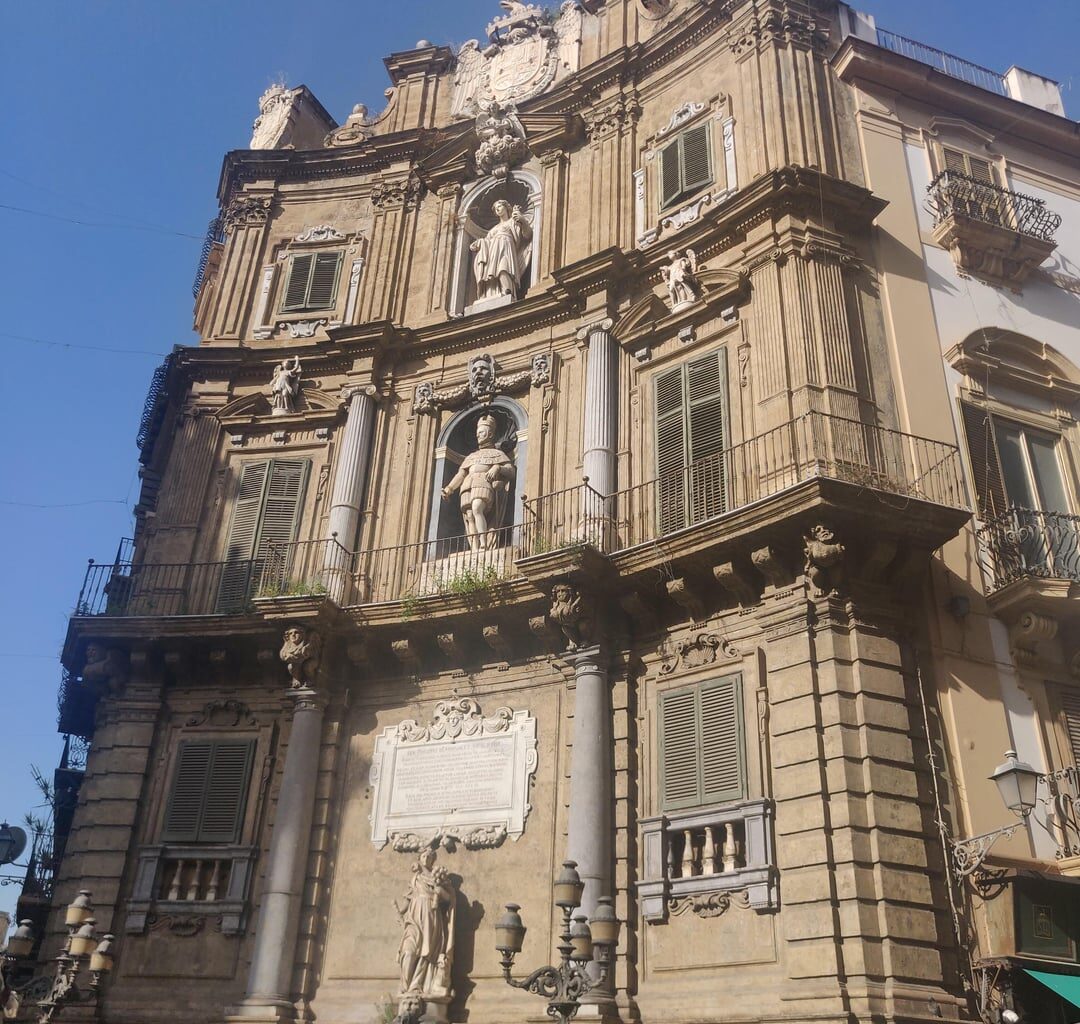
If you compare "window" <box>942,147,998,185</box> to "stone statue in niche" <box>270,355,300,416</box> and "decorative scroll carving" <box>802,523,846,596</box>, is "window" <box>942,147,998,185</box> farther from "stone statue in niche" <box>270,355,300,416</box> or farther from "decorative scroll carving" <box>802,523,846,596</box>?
"stone statue in niche" <box>270,355,300,416</box>

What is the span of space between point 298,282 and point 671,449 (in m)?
Answer: 9.35

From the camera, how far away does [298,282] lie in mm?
21078

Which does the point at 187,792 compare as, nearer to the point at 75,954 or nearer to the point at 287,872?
the point at 287,872

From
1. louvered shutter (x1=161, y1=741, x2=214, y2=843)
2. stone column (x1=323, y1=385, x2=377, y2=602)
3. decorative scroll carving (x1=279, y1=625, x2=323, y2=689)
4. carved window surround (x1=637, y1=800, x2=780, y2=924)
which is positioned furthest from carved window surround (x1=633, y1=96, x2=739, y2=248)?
louvered shutter (x1=161, y1=741, x2=214, y2=843)

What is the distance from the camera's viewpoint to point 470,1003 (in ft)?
43.0

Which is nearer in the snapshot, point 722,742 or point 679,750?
point 722,742

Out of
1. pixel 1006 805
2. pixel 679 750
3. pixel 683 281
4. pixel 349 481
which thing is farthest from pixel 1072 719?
pixel 349 481

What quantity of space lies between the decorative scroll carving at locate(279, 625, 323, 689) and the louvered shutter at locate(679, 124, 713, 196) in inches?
358

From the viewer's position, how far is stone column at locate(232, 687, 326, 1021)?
13695 millimetres

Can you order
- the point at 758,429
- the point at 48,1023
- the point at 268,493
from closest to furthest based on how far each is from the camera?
the point at 48,1023 → the point at 758,429 → the point at 268,493

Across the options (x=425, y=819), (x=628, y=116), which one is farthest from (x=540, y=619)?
(x=628, y=116)

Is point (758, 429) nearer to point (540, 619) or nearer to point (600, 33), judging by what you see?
point (540, 619)

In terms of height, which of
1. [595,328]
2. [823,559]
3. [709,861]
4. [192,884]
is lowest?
[709,861]

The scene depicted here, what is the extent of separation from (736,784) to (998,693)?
3216 mm
